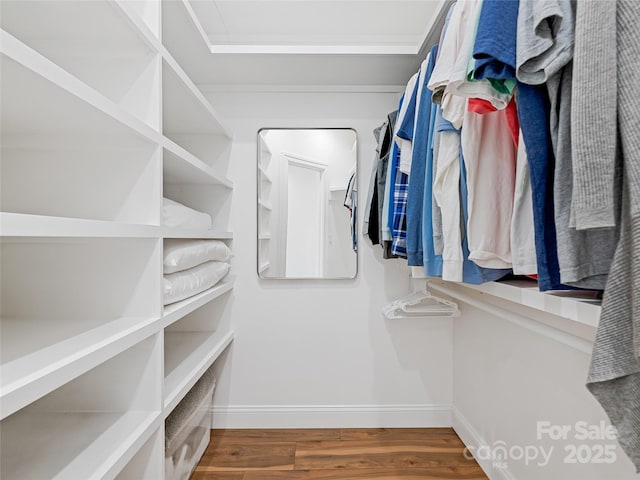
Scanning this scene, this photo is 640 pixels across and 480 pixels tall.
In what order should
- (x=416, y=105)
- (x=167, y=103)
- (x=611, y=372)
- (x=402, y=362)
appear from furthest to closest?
1. (x=402, y=362)
2. (x=167, y=103)
3. (x=416, y=105)
4. (x=611, y=372)

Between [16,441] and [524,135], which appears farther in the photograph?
[16,441]

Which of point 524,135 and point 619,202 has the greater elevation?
point 524,135

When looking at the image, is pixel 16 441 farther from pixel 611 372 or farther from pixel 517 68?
pixel 517 68

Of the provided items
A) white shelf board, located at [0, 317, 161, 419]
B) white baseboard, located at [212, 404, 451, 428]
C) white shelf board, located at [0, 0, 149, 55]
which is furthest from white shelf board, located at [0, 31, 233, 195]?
white baseboard, located at [212, 404, 451, 428]

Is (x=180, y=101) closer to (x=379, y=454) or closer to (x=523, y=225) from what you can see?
(x=523, y=225)

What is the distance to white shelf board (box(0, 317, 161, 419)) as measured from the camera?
574 mm

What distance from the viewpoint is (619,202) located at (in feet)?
1.71

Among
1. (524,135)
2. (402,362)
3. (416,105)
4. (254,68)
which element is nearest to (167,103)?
(254,68)

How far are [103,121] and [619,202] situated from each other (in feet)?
3.39

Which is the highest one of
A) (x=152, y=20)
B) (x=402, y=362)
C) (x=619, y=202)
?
(x=152, y=20)

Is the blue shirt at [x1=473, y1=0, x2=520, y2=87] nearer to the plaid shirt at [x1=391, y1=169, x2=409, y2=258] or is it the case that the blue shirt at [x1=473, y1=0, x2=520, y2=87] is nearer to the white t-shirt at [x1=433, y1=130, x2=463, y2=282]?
the white t-shirt at [x1=433, y1=130, x2=463, y2=282]

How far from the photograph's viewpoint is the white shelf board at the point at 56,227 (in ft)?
1.75

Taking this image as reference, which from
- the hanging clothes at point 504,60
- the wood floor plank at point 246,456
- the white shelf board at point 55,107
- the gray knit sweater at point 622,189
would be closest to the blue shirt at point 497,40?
the hanging clothes at point 504,60

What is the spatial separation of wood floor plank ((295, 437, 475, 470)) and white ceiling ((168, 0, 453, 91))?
1.86 meters
